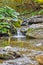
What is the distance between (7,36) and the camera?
1242cm

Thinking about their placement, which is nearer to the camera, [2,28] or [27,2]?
[2,28]

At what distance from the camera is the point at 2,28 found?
12.7m

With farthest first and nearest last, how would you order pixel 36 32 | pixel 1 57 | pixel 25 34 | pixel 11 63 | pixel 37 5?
pixel 37 5 < pixel 25 34 < pixel 36 32 < pixel 1 57 < pixel 11 63

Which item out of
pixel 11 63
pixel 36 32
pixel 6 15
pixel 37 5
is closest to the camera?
Result: pixel 11 63

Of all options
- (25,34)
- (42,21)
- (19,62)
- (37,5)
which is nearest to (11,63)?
(19,62)

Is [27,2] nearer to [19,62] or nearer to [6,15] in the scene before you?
[6,15]

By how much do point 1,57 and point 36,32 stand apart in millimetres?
5192

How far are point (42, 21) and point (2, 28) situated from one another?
4088 millimetres

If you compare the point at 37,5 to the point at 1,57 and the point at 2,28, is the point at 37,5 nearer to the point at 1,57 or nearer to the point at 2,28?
the point at 2,28

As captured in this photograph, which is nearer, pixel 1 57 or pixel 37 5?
pixel 1 57

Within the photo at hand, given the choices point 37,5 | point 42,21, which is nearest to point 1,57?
point 42,21

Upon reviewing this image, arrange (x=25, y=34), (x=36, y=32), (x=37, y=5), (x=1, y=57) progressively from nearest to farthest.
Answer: (x=1, y=57), (x=36, y=32), (x=25, y=34), (x=37, y=5)

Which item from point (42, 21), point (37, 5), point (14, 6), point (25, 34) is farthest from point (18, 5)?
point (25, 34)

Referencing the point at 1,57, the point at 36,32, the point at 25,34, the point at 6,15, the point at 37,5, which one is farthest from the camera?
the point at 37,5
